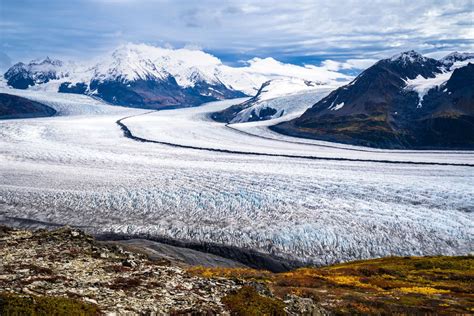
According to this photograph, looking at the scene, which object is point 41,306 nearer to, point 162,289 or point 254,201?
point 162,289

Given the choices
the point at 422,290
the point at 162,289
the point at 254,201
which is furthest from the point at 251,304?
the point at 254,201

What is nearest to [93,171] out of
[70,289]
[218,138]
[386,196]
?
[386,196]

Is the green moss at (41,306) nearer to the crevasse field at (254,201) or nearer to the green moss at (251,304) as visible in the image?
the green moss at (251,304)

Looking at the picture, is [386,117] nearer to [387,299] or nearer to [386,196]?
[386,196]

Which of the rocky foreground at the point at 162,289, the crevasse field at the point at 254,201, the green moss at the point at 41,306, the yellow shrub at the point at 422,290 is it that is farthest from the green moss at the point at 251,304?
the crevasse field at the point at 254,201

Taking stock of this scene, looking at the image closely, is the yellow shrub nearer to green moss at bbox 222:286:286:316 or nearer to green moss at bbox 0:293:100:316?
green moss at bbox 222:286:286:316

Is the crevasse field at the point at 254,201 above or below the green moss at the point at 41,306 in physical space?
below
